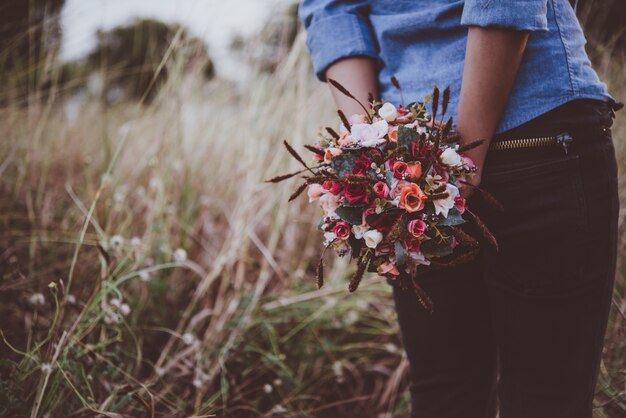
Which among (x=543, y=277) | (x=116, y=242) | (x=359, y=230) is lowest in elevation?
(x=116, y=242)

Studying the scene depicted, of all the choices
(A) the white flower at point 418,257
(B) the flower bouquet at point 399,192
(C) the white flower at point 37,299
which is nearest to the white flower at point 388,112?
(B) the flower bouquet at point 399,192

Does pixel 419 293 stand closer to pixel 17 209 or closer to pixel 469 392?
pixel 469 392

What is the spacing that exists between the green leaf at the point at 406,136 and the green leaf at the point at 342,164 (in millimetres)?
75

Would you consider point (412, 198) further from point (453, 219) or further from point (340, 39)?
point (340, 39)

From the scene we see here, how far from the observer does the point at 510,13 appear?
63cm

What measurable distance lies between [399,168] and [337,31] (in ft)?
1.21

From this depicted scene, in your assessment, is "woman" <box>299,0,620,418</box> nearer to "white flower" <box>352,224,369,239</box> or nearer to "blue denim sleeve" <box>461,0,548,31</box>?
"blue denim sleeve" <box>461,0,548,31</box>

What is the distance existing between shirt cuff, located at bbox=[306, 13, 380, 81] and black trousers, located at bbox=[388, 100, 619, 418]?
1.10 feet

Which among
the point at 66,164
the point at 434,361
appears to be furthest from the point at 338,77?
the point at 66,164

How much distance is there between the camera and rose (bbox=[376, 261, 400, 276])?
2.18 ft

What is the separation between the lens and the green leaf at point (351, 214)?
662 mm

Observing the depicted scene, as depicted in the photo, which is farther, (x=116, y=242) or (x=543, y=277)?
(x=116, y=242)

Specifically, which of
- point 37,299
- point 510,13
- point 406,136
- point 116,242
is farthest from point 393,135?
point 37,299

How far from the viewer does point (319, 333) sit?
186cm
